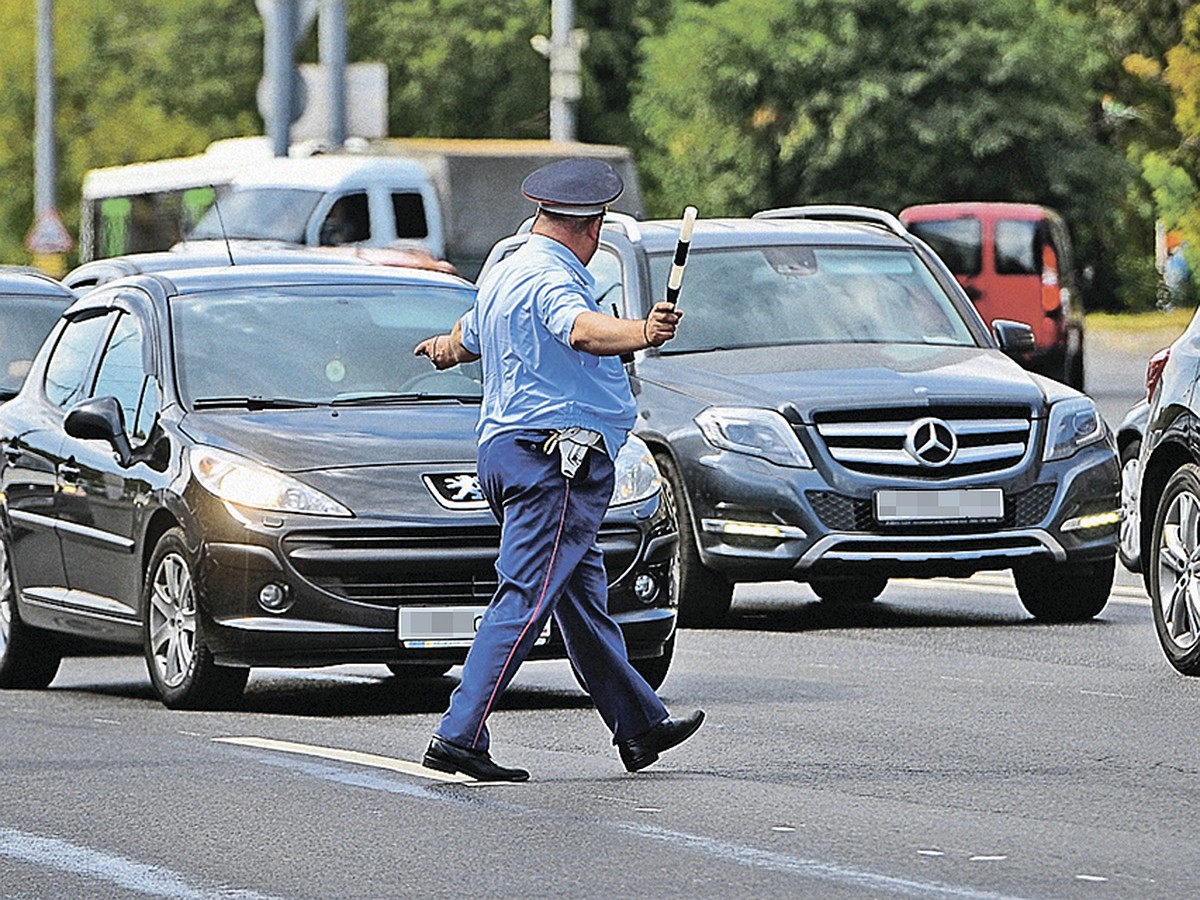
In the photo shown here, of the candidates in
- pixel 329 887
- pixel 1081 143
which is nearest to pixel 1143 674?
pixel 329 887

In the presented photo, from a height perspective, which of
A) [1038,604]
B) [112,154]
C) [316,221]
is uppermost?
[1038,604]

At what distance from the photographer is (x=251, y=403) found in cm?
1148

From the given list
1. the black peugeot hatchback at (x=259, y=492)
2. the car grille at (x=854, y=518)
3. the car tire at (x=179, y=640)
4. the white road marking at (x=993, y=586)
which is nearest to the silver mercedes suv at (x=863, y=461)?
the car grille at (x=854, y=518)

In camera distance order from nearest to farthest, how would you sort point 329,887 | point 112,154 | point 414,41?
point 329,887 < point 112,154 < point 414,41

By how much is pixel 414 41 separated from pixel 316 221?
3355 centimetres

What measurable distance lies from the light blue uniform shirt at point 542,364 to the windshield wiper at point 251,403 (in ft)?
8.53

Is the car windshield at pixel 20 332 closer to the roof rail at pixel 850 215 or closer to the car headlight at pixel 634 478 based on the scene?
the roof rail at pixel 850 215

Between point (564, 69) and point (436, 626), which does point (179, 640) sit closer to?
point (436, 626)

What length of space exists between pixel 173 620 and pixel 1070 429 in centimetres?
454

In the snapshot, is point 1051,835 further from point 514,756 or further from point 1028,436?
point 1028,436

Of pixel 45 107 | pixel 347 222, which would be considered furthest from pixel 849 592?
pixel 45 107

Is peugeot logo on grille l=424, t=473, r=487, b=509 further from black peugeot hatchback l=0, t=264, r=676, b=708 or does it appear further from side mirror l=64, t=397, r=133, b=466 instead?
side mirror l=64, t=397, r=133, b=466

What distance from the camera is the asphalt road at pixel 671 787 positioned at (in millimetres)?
7273

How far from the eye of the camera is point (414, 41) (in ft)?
219
